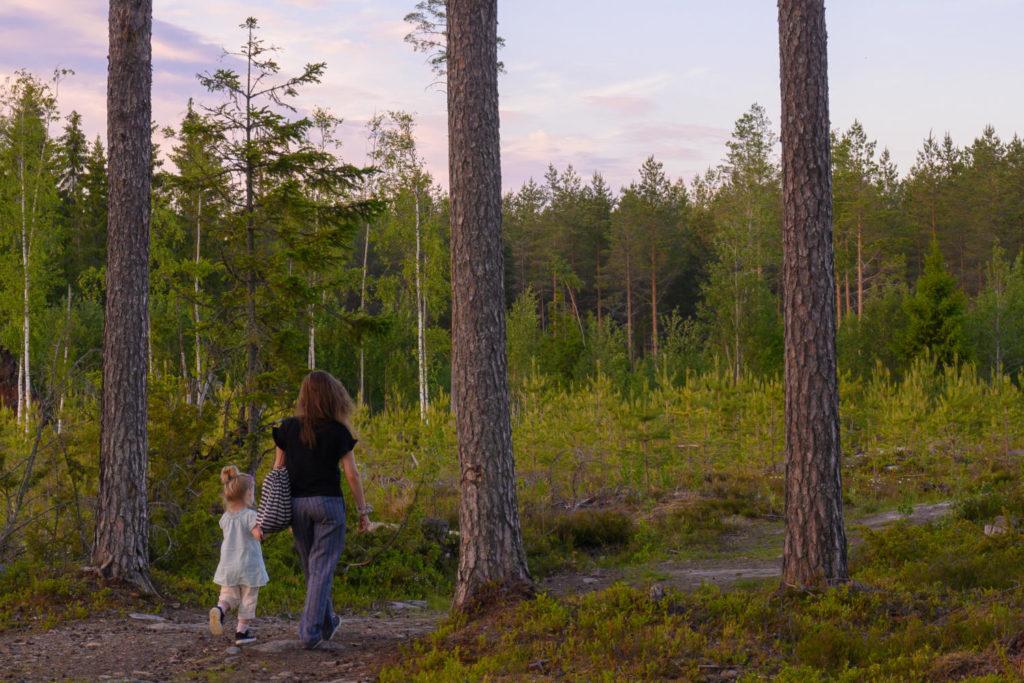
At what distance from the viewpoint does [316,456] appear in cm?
718

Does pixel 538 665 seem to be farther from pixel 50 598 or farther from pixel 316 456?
pixel 50 598

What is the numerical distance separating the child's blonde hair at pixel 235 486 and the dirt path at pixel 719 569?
402cm

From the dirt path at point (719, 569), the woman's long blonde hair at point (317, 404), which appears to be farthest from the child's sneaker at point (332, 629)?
the dirt path at point (719, 569)

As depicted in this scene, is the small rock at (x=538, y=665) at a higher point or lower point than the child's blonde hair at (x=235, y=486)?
lower

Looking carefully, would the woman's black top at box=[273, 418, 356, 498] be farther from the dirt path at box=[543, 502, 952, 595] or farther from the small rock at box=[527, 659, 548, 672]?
the dirt path at box=[543, 502, 952, 595]

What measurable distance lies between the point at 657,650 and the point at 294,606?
4948 millimetres

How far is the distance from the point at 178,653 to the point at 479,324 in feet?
11.4

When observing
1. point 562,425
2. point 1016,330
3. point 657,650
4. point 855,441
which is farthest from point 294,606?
point 1016,330

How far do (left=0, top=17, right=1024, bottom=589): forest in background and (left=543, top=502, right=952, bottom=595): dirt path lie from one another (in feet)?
9.51

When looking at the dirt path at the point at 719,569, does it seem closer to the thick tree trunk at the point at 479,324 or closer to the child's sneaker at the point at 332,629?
the thick tree trunk at the point at 479,324

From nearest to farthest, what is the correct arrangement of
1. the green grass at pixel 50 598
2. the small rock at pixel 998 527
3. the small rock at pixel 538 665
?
the small rock at pixel 538 665 → the green grass at pixel 50 598 → the small rock at pixel 998 527

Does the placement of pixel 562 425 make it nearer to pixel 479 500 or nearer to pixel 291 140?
pixel 291 140

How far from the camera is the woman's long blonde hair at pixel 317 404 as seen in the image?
23.4 feet

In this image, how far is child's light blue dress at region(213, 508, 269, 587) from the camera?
→ 7785mm
